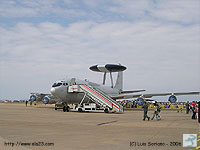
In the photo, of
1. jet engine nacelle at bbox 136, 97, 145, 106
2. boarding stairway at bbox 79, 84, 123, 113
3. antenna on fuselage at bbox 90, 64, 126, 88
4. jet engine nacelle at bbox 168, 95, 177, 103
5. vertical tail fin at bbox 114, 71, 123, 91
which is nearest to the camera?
boarding stairway at bbox 79, 84, 123, 113

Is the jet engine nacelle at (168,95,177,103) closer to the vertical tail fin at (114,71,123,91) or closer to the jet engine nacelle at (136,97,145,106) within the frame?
the jet engine nacelle at (136,97,145,106)

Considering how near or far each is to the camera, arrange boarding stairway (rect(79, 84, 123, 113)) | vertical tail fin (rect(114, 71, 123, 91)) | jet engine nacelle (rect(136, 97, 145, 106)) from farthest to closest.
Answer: vertical tail fin (rect(114, 71, 123, 91)) → jet engine nacelle (rect(136, 97, 145, 106)) → boarding stairway (rect(79, 84, 123, 113))

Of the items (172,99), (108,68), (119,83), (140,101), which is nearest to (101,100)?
(140,101)

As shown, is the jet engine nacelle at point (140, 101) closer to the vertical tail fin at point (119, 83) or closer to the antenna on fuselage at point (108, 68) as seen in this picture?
the antenna on fuselage at point (108, 68)

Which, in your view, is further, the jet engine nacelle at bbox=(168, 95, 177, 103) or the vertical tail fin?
the vertical tail fin

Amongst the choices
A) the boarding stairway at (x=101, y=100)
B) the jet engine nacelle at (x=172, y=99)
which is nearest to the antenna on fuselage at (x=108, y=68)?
the jet engine nacelle at (x=172, y=99)

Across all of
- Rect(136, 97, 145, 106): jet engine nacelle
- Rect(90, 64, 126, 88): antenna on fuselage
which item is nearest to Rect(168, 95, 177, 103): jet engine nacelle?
Rect(136, 97, 145, 106): jet engine nacelle


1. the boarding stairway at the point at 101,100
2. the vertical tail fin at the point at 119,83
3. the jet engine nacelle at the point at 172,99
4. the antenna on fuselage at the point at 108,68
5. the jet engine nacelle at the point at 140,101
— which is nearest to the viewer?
the boarding stairway at the point at 101,100

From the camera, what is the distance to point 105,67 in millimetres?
56750

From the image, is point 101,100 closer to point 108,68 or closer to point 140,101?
point 140,101

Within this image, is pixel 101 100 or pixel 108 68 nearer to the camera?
pixel 101 100

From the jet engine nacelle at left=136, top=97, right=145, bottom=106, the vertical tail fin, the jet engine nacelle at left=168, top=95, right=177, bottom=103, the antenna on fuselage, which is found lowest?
the jet engine nacelle at left=136, top=97, right=145, bottom=106

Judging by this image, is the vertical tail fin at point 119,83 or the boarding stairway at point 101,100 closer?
the boarding stairway at point 101,100

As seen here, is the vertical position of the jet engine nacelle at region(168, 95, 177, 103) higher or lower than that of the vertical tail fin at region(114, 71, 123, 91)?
lower
